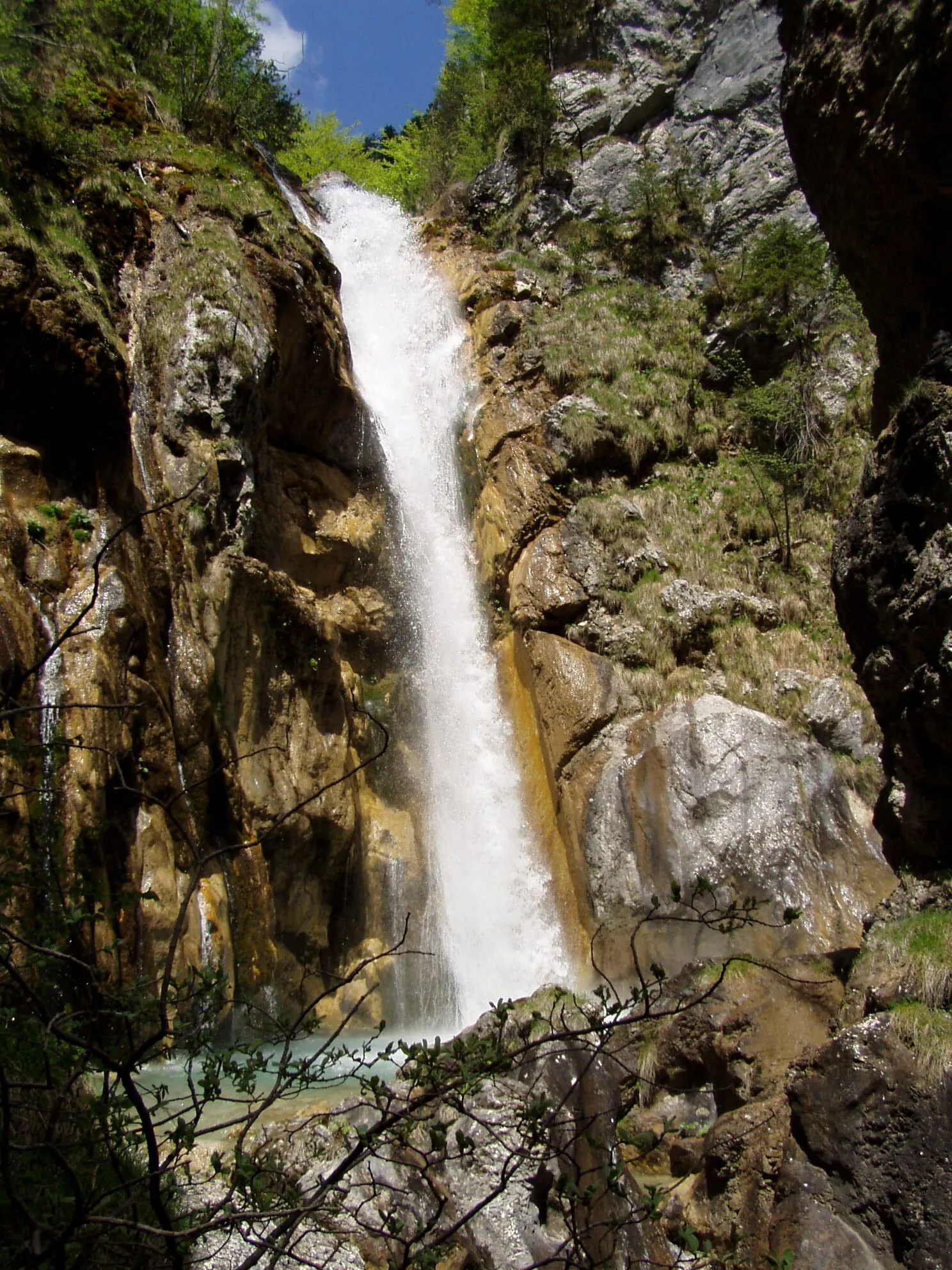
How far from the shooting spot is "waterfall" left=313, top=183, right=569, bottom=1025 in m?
12.1

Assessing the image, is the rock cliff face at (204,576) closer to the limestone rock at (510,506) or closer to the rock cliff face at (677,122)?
the limestone rock at (510,506)

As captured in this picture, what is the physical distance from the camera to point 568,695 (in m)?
13.3

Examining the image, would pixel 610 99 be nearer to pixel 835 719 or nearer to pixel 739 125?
pixel 739 125

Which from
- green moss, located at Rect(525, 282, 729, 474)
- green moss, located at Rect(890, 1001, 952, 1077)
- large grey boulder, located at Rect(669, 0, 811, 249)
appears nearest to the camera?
green moss, located at Rect(890, 1001, 952, 1077)

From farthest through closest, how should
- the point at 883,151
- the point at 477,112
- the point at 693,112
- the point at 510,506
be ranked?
the point at 477,112 < the point at 693,112 < the point at 510,506 < the point at 883,151

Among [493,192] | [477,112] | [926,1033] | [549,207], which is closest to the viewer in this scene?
[926,1033]

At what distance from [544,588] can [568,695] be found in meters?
2.12

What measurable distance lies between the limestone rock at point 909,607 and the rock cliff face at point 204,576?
5047 mm

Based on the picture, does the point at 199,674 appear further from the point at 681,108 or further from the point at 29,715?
the point at 681,108

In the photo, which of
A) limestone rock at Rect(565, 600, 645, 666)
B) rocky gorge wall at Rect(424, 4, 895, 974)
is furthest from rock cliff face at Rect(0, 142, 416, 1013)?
limestone rock at Rect(565, 600, 645, 666)

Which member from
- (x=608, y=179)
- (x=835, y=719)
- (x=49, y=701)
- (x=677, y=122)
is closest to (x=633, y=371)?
(x=608, y=179)

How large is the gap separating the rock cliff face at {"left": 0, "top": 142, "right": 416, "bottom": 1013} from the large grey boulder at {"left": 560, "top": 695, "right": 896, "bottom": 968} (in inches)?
123

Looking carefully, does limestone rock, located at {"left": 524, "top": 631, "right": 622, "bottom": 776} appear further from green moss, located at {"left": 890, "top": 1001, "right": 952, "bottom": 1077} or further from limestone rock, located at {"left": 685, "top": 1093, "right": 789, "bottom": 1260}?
green moss, located at {"left": 890, "top": 1001, "right": 952, "bottom": 1077}

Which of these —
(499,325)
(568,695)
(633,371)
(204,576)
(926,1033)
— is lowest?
(926,1033)
